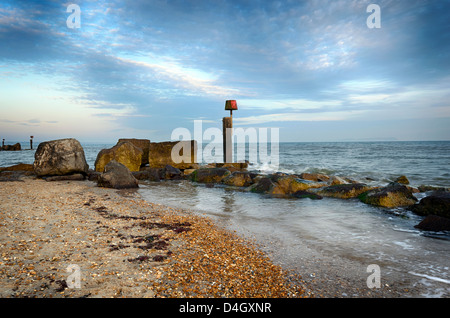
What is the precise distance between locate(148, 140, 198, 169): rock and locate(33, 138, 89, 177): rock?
15.3 ft

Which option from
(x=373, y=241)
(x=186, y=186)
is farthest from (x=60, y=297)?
(x=186, y=186)

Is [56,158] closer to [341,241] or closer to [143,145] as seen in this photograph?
[143,145]

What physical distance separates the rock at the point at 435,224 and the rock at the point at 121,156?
12.6 metres

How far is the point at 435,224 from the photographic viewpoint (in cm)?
557

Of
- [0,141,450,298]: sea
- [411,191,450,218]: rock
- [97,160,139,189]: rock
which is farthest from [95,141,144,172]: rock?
[411,191,450,218]: rock

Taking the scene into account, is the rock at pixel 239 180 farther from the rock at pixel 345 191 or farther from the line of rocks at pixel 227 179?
the rock at pixel 345 191

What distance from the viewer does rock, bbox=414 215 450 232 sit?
5480 millimetres

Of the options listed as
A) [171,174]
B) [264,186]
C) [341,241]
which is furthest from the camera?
[171,174]

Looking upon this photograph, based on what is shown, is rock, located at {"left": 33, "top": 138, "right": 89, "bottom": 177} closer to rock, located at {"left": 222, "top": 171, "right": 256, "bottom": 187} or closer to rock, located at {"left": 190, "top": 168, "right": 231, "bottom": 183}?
rock, located at {"left": 190, "top": 168, "right": 231, "bottom": 183}

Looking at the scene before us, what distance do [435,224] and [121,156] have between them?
12986mm

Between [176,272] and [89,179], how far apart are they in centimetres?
1014

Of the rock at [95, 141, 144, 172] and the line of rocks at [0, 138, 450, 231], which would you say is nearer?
the line of rocks at [0, 138, 450, 231]

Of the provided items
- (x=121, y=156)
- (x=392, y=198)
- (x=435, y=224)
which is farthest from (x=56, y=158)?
(x=435, y=224)

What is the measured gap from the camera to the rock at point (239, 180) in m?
11.4
